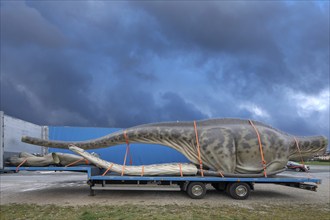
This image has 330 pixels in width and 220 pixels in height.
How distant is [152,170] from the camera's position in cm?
1209

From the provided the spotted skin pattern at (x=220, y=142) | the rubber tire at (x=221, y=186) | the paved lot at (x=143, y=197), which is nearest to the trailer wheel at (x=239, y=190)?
the paved lot at (x=143, y=197)

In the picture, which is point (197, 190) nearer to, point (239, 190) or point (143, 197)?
point (239, 190)

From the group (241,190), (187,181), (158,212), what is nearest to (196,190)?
(187,181)

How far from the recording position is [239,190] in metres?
12.2

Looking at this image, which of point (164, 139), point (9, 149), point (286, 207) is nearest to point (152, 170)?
point (164, 139)

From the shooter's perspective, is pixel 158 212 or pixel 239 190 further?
pixel 239 190

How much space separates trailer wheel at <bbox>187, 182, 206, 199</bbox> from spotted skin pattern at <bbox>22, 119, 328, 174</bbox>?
874 mm

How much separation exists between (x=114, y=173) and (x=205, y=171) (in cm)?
346

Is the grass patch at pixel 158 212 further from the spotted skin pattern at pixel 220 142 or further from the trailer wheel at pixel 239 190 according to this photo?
the spotted skin pattern at pixel 220 142

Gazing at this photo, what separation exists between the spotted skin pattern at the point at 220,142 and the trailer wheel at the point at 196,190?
0.87m

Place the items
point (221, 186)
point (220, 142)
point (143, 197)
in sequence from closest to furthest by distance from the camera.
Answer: point (143, 197) < point (220, 142) < point (221, 186)

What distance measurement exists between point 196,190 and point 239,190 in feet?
5.37

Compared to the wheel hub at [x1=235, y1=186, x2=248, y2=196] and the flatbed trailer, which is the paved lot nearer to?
the flatbed trailer

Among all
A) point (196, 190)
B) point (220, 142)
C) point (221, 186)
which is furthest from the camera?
point (221, 186)
